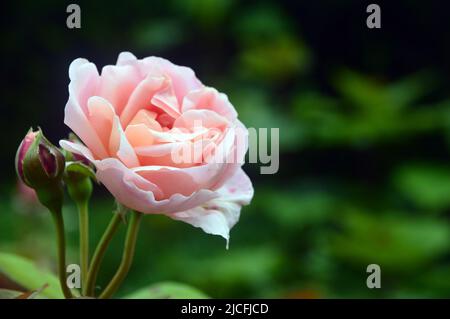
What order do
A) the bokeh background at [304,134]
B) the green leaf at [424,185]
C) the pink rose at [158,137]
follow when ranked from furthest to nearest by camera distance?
the green leaf at [424,185]
the bokeh background at [304,134]
the pink rose at [158,137]

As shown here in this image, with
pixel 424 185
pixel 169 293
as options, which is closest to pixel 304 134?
pixel 424 185

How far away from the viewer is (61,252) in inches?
13.1

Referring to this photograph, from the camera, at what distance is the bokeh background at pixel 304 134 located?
1.01m

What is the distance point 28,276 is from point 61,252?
59 millimetres

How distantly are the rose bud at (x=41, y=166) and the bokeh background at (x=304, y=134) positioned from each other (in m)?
0.55

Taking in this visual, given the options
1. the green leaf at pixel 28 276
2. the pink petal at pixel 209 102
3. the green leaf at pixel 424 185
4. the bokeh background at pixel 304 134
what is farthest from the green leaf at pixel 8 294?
the green leaf at pixel 424 185

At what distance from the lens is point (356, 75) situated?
127cm

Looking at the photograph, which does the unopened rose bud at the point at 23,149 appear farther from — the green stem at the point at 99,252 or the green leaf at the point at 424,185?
the green leaf at the point at 424,185

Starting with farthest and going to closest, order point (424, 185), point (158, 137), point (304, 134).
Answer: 1. point (304, 134)
2. point (424, 185)
3. point (158, 137)

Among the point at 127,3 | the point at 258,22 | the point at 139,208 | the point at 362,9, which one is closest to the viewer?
the point at 139,208

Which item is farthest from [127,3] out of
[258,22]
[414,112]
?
[414,112]

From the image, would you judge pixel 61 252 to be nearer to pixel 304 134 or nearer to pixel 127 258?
pixel 127 258
